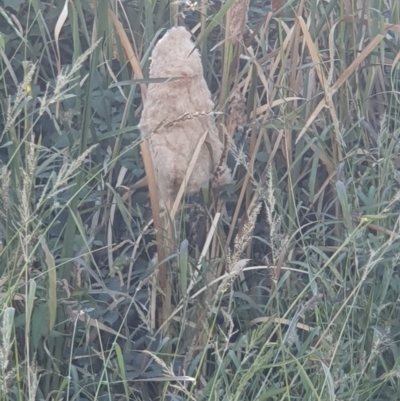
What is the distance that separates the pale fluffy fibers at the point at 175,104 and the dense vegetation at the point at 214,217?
4 cm

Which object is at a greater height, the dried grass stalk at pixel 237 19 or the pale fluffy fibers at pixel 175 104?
the dried grass stalk at pixel 237 19

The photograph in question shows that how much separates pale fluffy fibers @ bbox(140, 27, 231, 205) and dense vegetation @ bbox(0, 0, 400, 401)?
0.04 meters

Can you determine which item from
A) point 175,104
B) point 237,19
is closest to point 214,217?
point 175,104

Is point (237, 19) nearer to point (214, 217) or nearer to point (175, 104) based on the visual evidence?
point (175, 104)

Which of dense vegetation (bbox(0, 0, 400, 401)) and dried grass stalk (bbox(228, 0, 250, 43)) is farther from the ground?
dried grass stalk (bbox(228, 0, 250, 43))

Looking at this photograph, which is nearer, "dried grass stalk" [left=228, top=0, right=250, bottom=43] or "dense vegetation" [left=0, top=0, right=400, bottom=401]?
"dense vegetation" [left=0, top=0, right=400, bottom=401]

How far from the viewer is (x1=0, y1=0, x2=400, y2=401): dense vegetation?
127cm

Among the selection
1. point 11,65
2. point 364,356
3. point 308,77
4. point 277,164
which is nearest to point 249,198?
point 277,164

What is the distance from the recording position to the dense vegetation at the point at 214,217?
127 centimetres

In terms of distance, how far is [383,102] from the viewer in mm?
1719

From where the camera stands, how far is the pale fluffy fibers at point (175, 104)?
1.37 m

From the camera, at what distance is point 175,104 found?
1389mm

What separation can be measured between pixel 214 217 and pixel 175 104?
0.76 ft

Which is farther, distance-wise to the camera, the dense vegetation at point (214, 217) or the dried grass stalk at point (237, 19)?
the dried grass stalk at point (237, 19)
